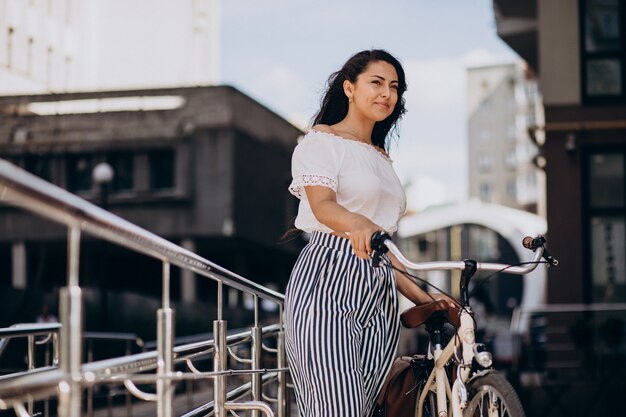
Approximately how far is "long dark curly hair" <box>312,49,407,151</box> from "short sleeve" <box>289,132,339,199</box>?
0.29 meters

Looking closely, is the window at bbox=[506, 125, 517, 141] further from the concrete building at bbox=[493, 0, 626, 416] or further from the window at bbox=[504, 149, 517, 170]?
the concrete building at bbox=[493, 0, 626, 416]

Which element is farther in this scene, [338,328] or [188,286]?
[188,286]

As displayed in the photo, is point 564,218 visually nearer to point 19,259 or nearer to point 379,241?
point 379,241

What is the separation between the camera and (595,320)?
14.6m

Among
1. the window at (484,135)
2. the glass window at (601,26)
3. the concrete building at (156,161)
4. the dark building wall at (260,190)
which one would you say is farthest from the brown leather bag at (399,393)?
the window at (484,135)

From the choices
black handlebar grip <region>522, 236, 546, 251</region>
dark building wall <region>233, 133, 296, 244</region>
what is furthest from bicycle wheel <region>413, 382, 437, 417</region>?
dark building wall <region>233, 133, 296, 244</region>

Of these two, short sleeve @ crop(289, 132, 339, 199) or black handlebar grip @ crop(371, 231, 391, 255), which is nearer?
black handlebar grip @ crop(371, 231, 391, 255)

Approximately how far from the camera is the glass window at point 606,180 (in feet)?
51.3

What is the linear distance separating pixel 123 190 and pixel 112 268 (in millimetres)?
7773

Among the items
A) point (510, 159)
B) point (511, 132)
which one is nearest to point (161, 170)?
point (511, 132)

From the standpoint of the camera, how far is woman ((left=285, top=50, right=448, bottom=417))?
12.7 feet

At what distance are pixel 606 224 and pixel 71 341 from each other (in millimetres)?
13874

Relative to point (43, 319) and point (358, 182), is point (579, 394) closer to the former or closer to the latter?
point (358, 182)

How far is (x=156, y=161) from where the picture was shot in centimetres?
3684
